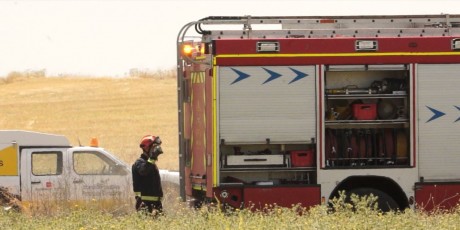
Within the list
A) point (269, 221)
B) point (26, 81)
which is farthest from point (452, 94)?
point (26, 81)

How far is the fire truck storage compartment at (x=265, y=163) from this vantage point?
1698cm

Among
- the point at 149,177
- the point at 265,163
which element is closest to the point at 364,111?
the point at 265,163

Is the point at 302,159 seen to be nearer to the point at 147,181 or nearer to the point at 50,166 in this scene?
the point at 147,181

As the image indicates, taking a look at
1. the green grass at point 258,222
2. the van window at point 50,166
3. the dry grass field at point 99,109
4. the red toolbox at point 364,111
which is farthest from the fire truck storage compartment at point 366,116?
the dry grass field at point 99,109

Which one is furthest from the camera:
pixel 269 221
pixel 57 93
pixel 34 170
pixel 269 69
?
pixel 57 93

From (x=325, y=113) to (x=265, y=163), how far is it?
2.94 ft

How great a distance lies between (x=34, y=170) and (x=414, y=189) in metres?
8.30

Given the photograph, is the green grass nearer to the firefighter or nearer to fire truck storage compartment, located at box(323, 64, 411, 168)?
the firefighter

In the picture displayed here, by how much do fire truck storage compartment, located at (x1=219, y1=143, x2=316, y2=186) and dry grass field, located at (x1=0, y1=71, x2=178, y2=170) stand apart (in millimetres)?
18554

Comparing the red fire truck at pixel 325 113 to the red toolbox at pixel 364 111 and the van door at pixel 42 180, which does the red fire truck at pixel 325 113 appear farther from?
the van door at pixel 42 180

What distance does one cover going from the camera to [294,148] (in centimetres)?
1714

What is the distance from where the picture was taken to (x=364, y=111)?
56.5 ft

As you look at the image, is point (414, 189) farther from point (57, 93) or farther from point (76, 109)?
point (57, 93)

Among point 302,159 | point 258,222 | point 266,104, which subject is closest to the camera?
point 258,222
